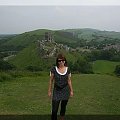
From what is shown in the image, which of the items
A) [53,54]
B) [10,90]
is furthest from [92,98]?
[53,54]

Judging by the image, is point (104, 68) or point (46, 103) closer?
point (46, 103)

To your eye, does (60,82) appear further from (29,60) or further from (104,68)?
(29,60)

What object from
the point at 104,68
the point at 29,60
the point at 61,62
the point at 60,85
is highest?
the point at 61,62

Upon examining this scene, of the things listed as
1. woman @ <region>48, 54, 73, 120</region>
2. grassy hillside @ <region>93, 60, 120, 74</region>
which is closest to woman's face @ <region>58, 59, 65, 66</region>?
woman @ <region>48, 54, 73, 120</region>

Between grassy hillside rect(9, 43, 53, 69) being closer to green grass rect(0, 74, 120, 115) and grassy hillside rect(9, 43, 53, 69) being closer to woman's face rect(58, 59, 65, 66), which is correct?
green grass rect(0, 74, 120, 115)

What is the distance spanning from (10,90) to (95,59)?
77807 mm

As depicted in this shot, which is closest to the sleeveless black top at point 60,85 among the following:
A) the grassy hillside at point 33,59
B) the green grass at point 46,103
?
the green grass at point 46,103

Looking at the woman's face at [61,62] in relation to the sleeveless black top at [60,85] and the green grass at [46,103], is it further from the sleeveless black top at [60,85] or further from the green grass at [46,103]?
the green grass at [46,103]

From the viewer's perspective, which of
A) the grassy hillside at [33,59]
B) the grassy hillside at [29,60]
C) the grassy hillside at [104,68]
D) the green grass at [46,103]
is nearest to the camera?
the green grass at [46,103]

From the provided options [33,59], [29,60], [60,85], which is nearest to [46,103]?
[60,85]

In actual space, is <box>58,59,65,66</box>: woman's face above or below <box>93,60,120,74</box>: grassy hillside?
above

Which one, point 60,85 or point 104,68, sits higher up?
point 60,85

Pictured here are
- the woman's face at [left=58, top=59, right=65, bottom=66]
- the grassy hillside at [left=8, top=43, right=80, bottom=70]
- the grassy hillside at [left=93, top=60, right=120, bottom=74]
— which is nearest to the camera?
the woman's face at [left=58, top=59, right=65, bottom=66]

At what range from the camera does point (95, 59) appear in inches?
3743
